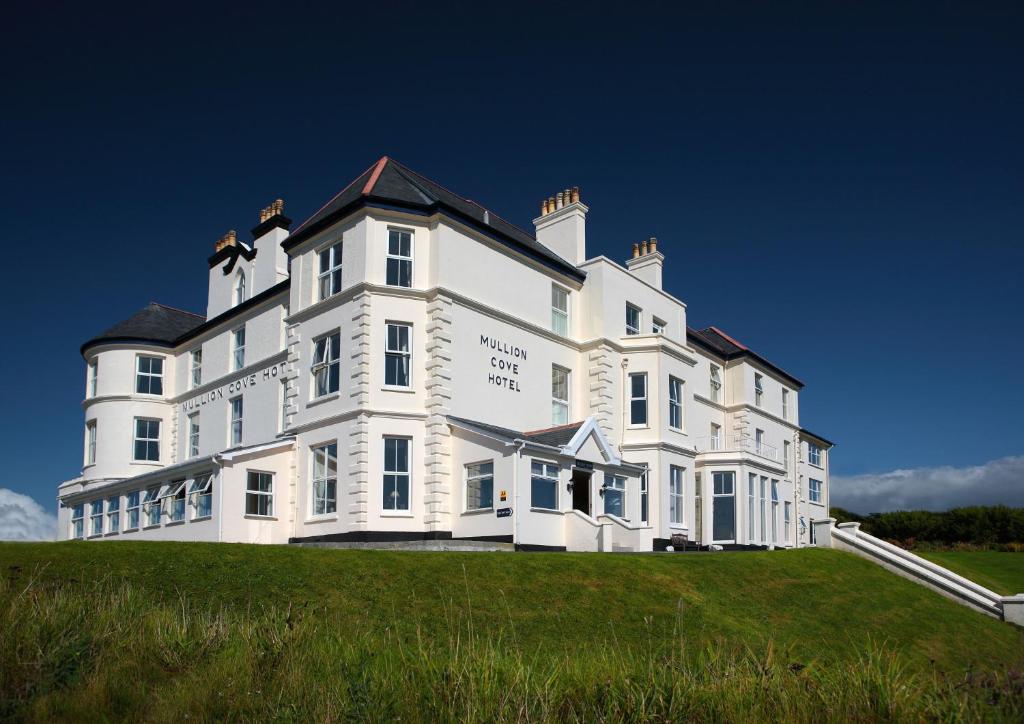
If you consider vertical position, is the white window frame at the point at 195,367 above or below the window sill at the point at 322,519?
above

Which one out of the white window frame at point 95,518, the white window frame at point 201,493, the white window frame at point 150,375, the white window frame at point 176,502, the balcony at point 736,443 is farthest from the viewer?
the balcony at point 736,443

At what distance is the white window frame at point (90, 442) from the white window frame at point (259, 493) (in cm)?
1447

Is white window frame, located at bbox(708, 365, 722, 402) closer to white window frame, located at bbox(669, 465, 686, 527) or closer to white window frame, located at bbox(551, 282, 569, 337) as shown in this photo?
white window frame, located at bbox(669, 465, 686, 527)

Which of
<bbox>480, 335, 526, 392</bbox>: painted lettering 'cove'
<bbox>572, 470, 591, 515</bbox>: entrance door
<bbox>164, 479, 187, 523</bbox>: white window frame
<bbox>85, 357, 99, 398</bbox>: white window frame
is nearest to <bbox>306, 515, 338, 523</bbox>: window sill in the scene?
<bbox>164, 479, 187, 523</bbox>: white window frame

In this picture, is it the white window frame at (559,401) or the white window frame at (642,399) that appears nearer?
the white window frame at (559,401)

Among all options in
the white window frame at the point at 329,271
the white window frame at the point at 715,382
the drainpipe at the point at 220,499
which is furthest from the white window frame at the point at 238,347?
the white window frame at the point at 715,382

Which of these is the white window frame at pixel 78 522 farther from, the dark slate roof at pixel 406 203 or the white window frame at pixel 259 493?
the dark slate roof at pixel 406 203

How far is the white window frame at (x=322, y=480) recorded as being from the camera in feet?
90.1

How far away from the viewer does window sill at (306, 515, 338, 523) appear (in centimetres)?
2680

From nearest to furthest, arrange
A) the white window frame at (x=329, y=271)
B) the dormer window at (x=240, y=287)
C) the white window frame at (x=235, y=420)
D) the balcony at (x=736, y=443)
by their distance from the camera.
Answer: the white window frame at (x=329, y=271) < the white window frame at (x=235, y=420) < the dormer window at (x=240, y=287) < the balcony at (x=736, y=443)

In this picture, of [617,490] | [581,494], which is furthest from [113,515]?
[617,490]

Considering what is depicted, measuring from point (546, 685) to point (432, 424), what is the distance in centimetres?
1869

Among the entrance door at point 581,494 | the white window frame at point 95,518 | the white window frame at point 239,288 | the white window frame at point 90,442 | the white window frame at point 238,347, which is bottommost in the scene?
the white window frame at point 95,518

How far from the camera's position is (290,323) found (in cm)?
3020
